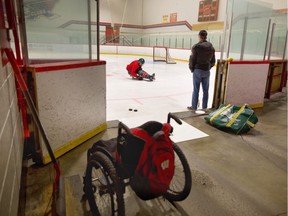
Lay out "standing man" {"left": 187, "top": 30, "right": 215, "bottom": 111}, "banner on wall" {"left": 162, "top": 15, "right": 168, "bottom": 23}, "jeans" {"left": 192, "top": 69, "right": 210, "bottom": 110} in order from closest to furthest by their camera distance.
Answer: "standing man" {"left": 187, "top": 30, "right": 215, "bottom": 111}
"jeans" {"left": 192, "top": 69, "right": 210, "bottom": 110}
"banner on wall" {"left": 162, "top": 15, "right": 168, "bottom": 23}

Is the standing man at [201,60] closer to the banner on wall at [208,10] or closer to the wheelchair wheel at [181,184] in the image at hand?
the wheelchair wheel at [181,184]

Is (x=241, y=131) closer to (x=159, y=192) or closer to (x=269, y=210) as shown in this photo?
(x=269, y=210)

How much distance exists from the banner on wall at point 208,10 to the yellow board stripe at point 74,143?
12.8 m

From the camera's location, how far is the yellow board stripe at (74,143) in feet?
6.52

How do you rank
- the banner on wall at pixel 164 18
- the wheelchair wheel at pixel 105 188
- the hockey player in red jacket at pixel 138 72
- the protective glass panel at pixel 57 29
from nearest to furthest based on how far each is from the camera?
the wheelchair wheel at pixel 105 188
the protective glass panel at pixel 57 29
the hockey player in red jacket at pixel 138 72
the banner on wall at pixel 164 18

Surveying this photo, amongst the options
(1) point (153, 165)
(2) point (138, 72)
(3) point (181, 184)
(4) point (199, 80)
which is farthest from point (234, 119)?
(2) point (138, 72)

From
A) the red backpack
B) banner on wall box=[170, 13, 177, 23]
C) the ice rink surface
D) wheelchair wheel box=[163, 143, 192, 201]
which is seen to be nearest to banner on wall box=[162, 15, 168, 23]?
banner on wall box=[170, 13, 177, 23]

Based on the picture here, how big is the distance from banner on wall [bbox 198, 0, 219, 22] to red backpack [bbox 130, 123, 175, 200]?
13801 millimetres

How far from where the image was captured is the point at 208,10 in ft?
45.5

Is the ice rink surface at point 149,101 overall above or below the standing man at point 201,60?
below

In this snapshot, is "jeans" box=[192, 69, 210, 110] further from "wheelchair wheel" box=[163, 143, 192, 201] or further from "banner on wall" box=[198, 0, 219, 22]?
"banner on wall" box=[198, 0, 219, 22]

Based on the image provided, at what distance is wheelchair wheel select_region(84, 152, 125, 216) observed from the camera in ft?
3.70

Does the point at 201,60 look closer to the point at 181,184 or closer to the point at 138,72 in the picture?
the point at 181,184

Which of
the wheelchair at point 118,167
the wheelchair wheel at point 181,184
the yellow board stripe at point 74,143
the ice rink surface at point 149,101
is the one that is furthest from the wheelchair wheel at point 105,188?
the ice rink surface at point 149,101
